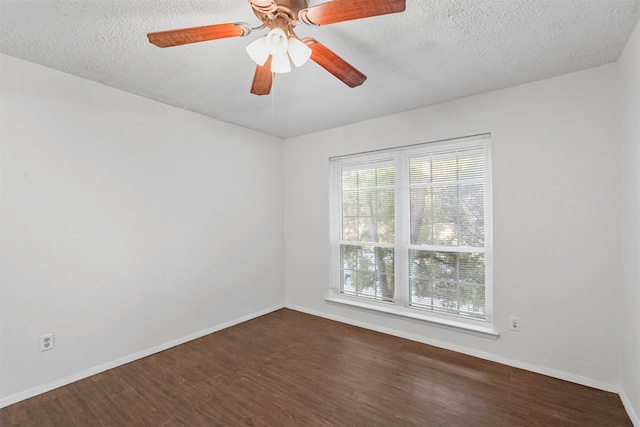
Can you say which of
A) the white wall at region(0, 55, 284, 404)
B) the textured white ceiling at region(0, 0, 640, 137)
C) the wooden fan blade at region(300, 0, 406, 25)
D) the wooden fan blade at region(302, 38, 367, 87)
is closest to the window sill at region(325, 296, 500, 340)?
the white wall at region(0, 55, 284, 404)

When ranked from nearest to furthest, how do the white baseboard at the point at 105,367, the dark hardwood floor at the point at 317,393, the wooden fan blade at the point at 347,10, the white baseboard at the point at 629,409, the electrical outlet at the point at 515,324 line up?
the wooden fan blade at the point at 347,10 → the white baseboard at the point at 629,409 → the dark hardwood floor at the point at 317,393 → the white baseboard at the point at 105,367 → the electrical outlet at the point at 515,324

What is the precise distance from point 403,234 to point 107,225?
2987 mm

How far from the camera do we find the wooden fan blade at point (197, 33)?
145 cm

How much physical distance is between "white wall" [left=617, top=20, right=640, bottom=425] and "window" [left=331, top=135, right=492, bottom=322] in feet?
3.07

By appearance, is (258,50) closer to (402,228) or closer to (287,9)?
(287,9)

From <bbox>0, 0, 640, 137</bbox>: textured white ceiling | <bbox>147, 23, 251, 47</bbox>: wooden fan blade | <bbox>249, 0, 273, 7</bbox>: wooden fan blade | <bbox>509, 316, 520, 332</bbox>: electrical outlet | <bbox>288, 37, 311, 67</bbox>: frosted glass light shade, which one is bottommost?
<bbox>509, 316, 520, 332</bbox>: electrical outlet

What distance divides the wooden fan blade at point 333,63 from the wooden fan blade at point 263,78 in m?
0.29

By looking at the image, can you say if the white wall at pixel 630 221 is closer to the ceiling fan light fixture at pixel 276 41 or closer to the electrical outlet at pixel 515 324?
the electrical outlet at pixel 515 324

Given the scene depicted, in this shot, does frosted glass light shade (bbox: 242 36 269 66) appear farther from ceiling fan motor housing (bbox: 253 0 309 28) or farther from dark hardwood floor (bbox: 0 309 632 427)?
dark hardwood floor (bbox: 0 309 632 427)

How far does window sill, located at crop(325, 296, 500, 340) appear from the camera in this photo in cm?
287

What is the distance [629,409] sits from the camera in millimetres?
2029

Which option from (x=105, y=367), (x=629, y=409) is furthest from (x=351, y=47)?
(x=105, y=367)

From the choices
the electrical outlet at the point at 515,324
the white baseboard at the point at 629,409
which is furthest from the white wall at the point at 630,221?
the electrical outlet at the point at 515,324

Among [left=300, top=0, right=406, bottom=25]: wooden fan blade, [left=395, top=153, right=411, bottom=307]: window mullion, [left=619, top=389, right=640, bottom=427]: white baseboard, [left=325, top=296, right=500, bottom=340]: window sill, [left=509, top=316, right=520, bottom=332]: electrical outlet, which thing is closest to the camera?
[left=300, top=0, right=406, bottom=25]: wooden fan blade
